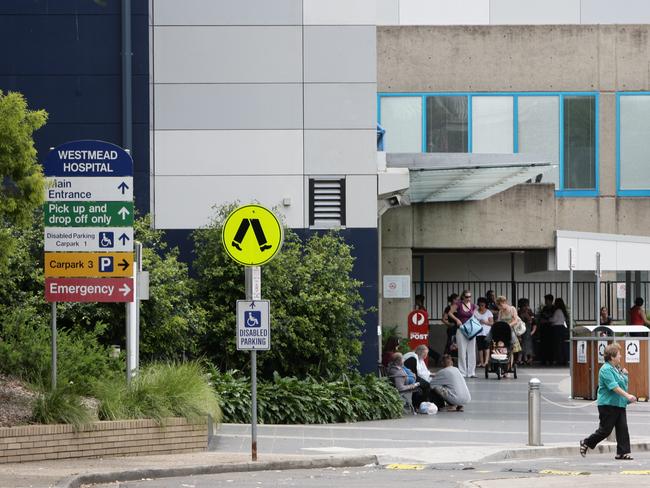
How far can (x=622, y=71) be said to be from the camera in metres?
35.8

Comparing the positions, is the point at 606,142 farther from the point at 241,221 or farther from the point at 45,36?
the point at 241,221

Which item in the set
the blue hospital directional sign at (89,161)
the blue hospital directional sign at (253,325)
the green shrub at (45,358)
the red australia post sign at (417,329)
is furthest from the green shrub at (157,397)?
the red australia post sign at (417,329)

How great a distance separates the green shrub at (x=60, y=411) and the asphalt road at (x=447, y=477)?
1740 millimetres

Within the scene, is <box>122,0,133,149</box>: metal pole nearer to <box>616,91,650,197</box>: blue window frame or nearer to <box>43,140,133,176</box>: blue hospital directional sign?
<box>43,140,133,176</box>: blue hospital directional sign

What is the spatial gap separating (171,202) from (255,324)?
9.90 meters

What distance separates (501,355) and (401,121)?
890 cm

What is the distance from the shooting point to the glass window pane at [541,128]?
35938 millimetres

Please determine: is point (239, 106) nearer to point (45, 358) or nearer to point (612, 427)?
point (45, 358)

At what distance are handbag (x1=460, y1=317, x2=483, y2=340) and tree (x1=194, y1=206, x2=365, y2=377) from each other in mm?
5579

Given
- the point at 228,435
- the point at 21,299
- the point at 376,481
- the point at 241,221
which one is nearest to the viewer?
the point at 376,481

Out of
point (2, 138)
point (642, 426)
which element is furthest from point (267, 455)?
point (642, 426)

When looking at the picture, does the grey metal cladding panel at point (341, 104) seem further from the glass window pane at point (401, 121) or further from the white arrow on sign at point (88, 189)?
the glass window pane at point (401, 121)

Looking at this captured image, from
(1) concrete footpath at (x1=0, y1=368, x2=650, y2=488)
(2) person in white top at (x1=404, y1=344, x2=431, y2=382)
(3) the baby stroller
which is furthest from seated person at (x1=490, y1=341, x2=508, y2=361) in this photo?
(2) person in white top at (x1=404, y1=344, x2=431, y2=382)

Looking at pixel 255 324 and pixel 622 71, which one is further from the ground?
pixel 622 71
